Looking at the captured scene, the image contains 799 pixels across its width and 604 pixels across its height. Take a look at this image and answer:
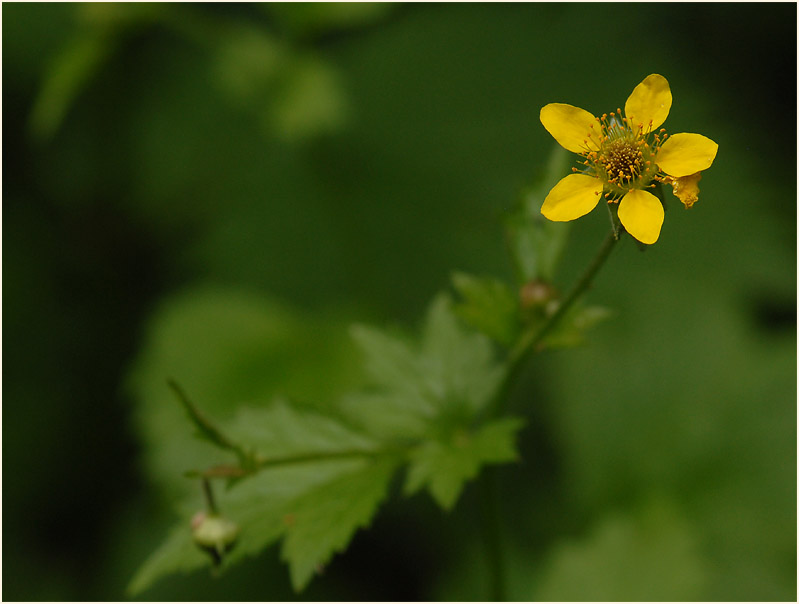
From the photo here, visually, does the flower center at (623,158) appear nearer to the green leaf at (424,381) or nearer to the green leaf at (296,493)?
the green leaf at (424,381)

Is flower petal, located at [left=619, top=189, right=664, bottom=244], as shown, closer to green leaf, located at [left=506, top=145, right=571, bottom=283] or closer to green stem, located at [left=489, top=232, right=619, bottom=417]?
green stem, located at [left=489, top=232, right=619, bottom=417]

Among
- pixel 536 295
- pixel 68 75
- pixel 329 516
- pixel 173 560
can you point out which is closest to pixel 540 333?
pixel 536 295

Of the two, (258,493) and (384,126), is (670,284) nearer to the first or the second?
(384,126)

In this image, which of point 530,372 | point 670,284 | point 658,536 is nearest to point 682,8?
point 670,284

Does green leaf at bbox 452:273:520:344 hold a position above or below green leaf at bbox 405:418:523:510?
above

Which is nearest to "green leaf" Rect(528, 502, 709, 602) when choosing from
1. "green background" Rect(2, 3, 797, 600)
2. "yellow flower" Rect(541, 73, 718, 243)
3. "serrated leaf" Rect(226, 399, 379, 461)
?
"green background" Rect(2, 3, 797, 600)

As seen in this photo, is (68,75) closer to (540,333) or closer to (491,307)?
(491,307)
